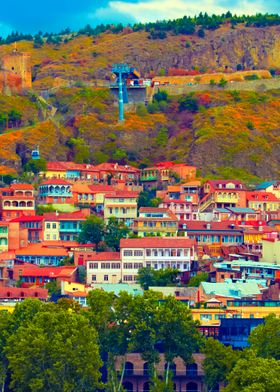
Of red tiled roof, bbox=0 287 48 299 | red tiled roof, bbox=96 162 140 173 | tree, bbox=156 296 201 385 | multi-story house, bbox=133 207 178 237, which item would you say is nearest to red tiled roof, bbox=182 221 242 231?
multi-story house, bbox=133 207 178 237

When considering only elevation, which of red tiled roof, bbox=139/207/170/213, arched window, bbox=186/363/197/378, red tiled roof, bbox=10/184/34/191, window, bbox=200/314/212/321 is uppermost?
red tiled roof, bbox=10/184/34/191

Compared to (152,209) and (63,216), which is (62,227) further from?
(152,209)

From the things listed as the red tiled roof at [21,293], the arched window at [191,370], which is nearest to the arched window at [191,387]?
the arched window at [191,370]

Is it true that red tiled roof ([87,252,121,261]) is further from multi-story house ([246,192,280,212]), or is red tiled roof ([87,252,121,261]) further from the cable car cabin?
the cable car cabin

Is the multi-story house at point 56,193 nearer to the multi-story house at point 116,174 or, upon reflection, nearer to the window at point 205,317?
the multi-story house at point 116,174

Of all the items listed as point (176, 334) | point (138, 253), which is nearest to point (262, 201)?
point (138, 253)

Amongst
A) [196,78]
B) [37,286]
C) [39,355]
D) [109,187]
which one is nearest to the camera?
[39,355]

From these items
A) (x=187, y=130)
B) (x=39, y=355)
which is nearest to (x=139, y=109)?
(x=187, y=130)

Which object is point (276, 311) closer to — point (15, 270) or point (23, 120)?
point (15, 270)
